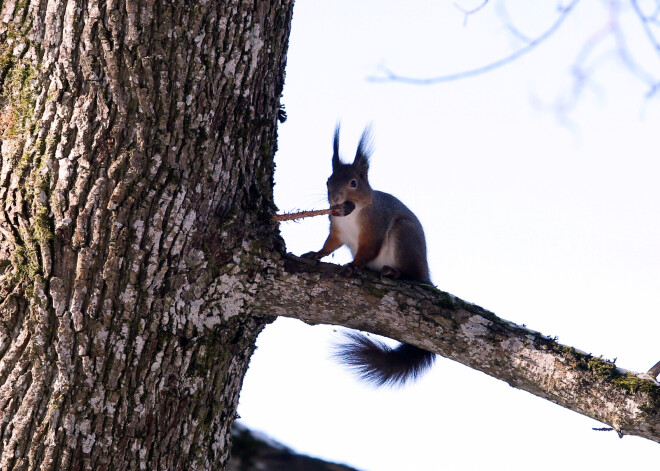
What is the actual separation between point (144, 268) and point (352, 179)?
1.42m

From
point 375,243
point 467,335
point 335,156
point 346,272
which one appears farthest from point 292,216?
point 335,156

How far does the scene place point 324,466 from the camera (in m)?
1.89

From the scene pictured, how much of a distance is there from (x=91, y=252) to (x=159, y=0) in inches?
27.9

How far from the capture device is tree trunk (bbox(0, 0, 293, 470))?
177 cm

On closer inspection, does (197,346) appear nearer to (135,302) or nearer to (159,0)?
(135,302)

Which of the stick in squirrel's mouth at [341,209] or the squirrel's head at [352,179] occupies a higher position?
the squirrel's head at [352,179]

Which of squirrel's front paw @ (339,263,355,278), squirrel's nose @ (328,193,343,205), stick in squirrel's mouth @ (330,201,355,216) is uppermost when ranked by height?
squirrel's nose @ (328,193,343,205)

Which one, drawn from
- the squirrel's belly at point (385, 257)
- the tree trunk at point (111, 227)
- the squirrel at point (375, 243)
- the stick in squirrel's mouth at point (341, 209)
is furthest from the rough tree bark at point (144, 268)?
the squirrel's belly at point (385, 257)

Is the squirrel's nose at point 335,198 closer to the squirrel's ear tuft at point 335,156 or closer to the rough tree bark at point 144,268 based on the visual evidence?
the squirrel's ear tuft at point 335,156

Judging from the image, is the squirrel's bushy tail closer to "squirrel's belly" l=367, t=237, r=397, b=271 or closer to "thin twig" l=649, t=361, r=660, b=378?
"squirrel's belly" l=367, t=237, r=397, b=271

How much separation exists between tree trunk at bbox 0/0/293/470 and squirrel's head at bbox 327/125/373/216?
112 centimetres

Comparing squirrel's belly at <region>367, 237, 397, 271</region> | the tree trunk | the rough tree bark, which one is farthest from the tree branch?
squirrel's belly at <region>367, 237, 397, 271</region>

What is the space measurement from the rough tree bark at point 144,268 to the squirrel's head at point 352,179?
1.05 metres

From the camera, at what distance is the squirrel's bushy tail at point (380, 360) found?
2521 mm
